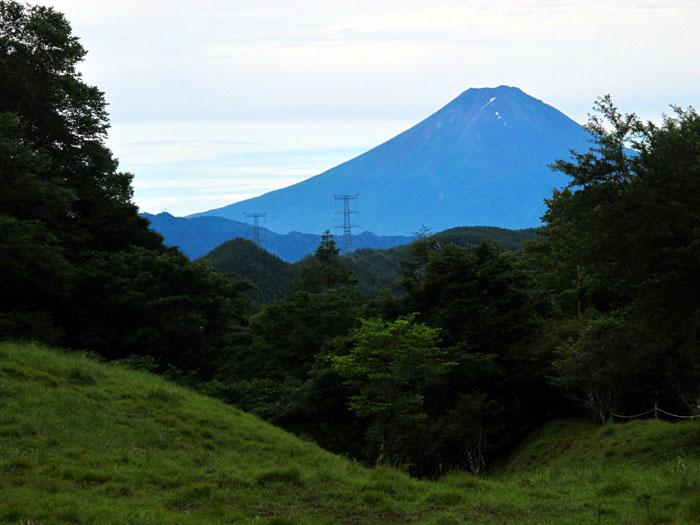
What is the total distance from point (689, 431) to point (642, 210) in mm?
6581

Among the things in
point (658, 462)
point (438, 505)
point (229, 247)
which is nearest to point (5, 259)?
point (438, 505)

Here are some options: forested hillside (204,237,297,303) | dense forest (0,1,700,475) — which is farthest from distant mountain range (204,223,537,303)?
dense forest (0,1,700,475)

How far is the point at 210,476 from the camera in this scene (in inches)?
473

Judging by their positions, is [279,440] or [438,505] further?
[279,440]

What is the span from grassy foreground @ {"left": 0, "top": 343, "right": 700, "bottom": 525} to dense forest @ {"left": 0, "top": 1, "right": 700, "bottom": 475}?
457cm

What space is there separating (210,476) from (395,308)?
2105 cm

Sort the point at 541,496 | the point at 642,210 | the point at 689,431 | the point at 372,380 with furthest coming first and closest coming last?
the point at 372,380, the point at 689,431, the point at 642,210, the point at 541,496

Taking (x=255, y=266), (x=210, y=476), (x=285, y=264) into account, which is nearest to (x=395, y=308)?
(x=210, y=476)

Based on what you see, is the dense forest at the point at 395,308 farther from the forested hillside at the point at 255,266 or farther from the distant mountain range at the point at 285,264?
the forested hillside at the point at 255,266

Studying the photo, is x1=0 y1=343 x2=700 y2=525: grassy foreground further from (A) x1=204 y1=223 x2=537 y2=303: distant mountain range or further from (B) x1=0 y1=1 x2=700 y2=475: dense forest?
(A) x1=204 y1=223 x2=537 y2=303: distant mountain range

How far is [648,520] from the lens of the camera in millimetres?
9109

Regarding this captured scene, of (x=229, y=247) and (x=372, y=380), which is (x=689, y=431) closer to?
(x=372, y=380)

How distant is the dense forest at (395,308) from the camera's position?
15898mm

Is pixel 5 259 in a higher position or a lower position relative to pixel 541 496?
higher
